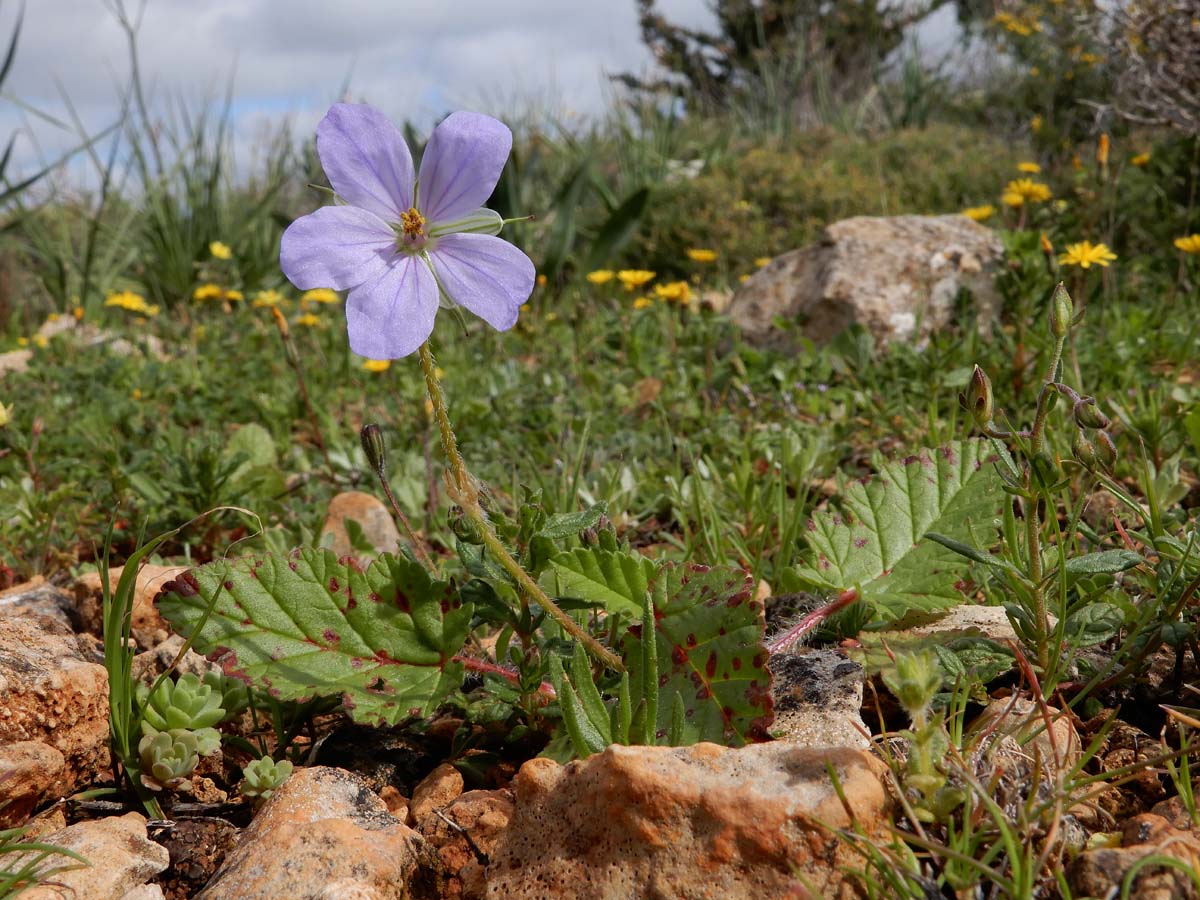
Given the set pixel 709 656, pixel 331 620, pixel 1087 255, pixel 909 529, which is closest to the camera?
pixel 709 656

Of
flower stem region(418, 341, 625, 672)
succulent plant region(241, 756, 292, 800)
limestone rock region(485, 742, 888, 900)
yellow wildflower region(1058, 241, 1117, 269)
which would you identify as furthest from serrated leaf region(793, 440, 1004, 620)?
yellow wildflower region(1058, 241, 1117, 269)

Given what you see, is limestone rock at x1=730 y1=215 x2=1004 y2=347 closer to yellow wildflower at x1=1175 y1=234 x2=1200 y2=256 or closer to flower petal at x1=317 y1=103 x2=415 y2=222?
yellow wildflower at x1=1175 y1=234 x2=1200 y2=256

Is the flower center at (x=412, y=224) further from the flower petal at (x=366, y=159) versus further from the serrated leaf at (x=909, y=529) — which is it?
the serrated leaf at (x=909, y=529)

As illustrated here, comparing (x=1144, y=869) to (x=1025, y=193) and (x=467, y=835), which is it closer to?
(x=467, y=835)

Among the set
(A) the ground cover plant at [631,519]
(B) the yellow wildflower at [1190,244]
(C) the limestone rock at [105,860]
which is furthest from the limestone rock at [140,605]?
(B) the yellow wildflower at [1190,244]

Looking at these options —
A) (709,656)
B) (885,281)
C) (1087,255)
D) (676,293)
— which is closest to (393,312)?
(709,656)

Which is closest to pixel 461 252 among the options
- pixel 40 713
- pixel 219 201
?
pixel 40 713

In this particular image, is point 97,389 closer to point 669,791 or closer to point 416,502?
point 416,502
